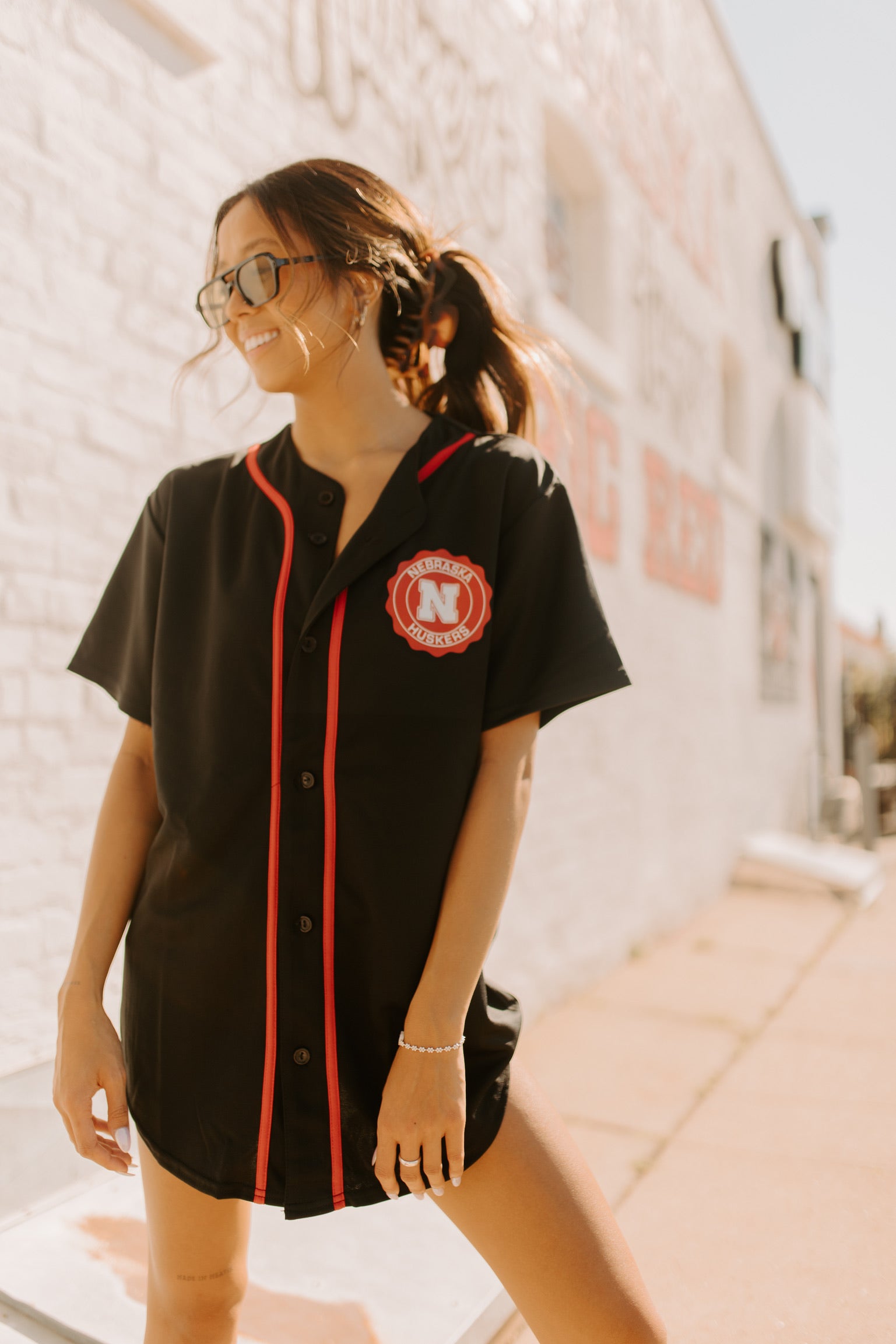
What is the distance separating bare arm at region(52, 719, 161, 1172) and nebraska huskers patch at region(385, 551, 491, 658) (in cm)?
44

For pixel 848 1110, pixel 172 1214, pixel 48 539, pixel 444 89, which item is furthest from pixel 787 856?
pixel 172 1214

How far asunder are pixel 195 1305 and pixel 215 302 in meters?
1.33

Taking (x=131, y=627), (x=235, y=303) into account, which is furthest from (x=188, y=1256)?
(x=235, y=303)

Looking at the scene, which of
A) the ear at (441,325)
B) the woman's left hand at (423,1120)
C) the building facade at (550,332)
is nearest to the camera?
the woman's left hand at (423,1120)

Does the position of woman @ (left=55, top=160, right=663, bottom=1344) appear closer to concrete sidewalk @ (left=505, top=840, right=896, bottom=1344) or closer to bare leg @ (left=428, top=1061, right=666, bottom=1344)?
bare leg @ (left=428, top=1061, right=666, bottom=1344)

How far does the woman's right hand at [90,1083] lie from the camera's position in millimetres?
1267

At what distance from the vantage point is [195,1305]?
51.2 inches

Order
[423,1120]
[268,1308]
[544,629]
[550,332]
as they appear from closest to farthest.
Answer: [423,1120] < [544,629] < [268,1308] < [550,332]

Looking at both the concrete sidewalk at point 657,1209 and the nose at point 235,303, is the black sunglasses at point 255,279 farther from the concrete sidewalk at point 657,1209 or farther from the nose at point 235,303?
the concrete sidewalk at point 657,1209

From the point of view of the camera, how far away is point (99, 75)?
2574 mm

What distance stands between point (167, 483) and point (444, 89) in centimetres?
346

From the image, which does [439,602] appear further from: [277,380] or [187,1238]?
[187,1238]

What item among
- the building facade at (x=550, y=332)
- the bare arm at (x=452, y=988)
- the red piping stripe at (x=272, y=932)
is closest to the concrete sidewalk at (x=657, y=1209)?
the building facade at (x=550, y=332)

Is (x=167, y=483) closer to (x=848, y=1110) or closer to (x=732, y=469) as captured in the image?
(x=848, y=1110)
